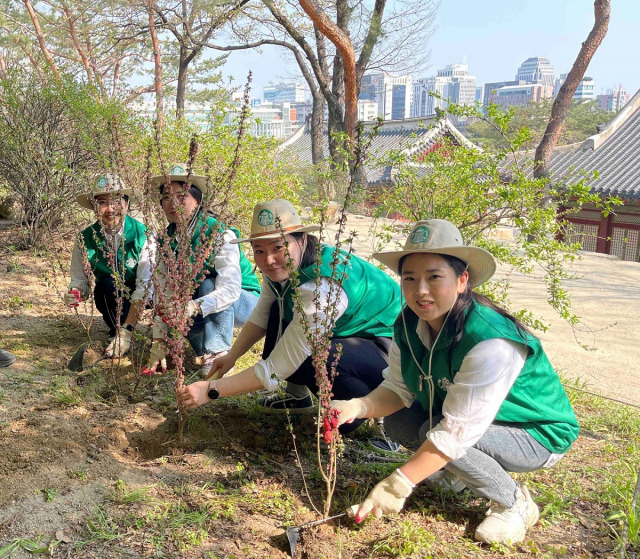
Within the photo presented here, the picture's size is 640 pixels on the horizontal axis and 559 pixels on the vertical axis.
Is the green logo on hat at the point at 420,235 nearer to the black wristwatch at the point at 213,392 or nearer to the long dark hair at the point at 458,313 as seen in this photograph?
the long dark hair at the point at 458,313

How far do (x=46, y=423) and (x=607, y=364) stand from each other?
465 cm

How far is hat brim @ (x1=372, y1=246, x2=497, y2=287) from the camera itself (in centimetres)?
202

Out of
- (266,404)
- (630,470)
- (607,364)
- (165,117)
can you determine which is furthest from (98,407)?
(165,117)

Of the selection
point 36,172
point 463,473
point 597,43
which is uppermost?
point 597,43

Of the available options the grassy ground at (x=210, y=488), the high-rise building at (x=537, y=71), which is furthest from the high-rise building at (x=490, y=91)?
the high-rise building at (x=537, y=71)

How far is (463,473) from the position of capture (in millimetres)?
2127

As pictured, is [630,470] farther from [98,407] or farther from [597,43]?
[597,43]

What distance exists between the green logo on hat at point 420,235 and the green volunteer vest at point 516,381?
→ 0.94ft

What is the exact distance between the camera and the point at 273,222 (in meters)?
2.56

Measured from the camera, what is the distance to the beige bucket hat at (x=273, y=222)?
8.34 ft

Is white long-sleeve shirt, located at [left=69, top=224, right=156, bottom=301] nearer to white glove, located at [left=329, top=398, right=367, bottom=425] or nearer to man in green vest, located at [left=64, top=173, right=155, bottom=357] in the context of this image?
man in green vest, located at [left=64, top=173, right=155, bottom=357]

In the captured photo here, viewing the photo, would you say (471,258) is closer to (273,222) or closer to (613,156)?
(273,222)

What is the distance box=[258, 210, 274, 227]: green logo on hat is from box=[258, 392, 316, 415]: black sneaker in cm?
96

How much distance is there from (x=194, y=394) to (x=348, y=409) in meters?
0.60
